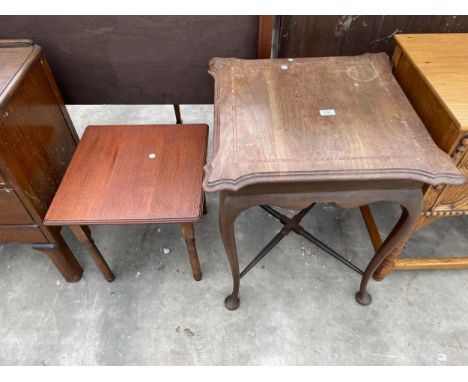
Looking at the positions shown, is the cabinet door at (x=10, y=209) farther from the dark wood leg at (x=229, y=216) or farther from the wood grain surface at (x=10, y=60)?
the dark wood leg at (x=229, y=216)

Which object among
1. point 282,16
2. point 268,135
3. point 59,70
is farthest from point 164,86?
point 268,135

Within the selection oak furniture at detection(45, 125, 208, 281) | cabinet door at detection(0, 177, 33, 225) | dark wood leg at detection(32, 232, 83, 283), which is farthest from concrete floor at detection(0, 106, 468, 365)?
cabinet door at detection(0, 177, 33, 225)

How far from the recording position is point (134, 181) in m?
1.17

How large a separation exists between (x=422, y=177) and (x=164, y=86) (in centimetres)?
111

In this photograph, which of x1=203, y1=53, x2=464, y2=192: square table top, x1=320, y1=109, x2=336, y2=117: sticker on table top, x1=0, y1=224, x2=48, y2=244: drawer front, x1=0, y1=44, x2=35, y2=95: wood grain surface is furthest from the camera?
x1=0, y1=224, x2=48, y2=244: drawer front

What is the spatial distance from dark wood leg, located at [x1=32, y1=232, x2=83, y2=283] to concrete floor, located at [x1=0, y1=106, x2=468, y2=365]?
50 millimetres

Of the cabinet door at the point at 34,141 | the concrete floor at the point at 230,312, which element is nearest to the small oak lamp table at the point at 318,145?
the concrete floor at the point at 230,312

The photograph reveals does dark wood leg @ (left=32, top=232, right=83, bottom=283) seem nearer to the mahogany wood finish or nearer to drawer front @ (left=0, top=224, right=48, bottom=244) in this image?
drawer front @ (left=0, top=224, right=48, bottom=244)

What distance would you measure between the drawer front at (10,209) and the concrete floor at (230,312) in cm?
42

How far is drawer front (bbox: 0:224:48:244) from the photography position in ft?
3.90

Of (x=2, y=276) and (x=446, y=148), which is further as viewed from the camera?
(x=2, y=276)

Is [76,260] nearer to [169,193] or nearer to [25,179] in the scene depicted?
[25,179]

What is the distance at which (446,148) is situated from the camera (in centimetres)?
91
